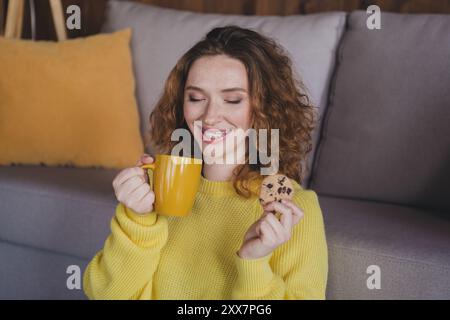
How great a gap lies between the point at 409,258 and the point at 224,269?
0.39 meters

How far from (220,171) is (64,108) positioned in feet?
2.83

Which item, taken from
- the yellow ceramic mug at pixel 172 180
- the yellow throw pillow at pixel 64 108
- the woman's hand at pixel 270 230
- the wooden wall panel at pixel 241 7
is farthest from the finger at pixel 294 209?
the wooden wall panel at pixel 241 7

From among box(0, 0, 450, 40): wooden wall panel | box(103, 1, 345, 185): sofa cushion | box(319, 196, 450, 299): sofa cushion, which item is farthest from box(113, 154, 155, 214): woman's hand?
box(0, 0, 450, 40): wooden wall panel

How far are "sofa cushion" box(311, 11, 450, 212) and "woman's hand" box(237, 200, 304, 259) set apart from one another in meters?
0.73

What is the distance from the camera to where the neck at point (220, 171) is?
996mm

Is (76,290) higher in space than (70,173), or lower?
lower

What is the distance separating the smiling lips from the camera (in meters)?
0.93

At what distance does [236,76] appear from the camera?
95cm

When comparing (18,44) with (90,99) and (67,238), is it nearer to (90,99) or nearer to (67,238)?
(90,99)

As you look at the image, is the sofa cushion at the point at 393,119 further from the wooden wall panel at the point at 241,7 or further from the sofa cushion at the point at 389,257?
the wooden wall panel at the point at 241,7

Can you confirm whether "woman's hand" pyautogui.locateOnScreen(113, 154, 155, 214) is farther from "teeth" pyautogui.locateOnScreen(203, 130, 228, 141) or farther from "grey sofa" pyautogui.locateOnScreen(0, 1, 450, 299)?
"grey sofa" pyautogui.locateOnScreen(0, 1, 450, 299)

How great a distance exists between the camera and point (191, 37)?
1.83 m

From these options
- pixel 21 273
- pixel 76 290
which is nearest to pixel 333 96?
pixel 76 290

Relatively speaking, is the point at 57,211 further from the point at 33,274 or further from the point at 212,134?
the point at 212,134
